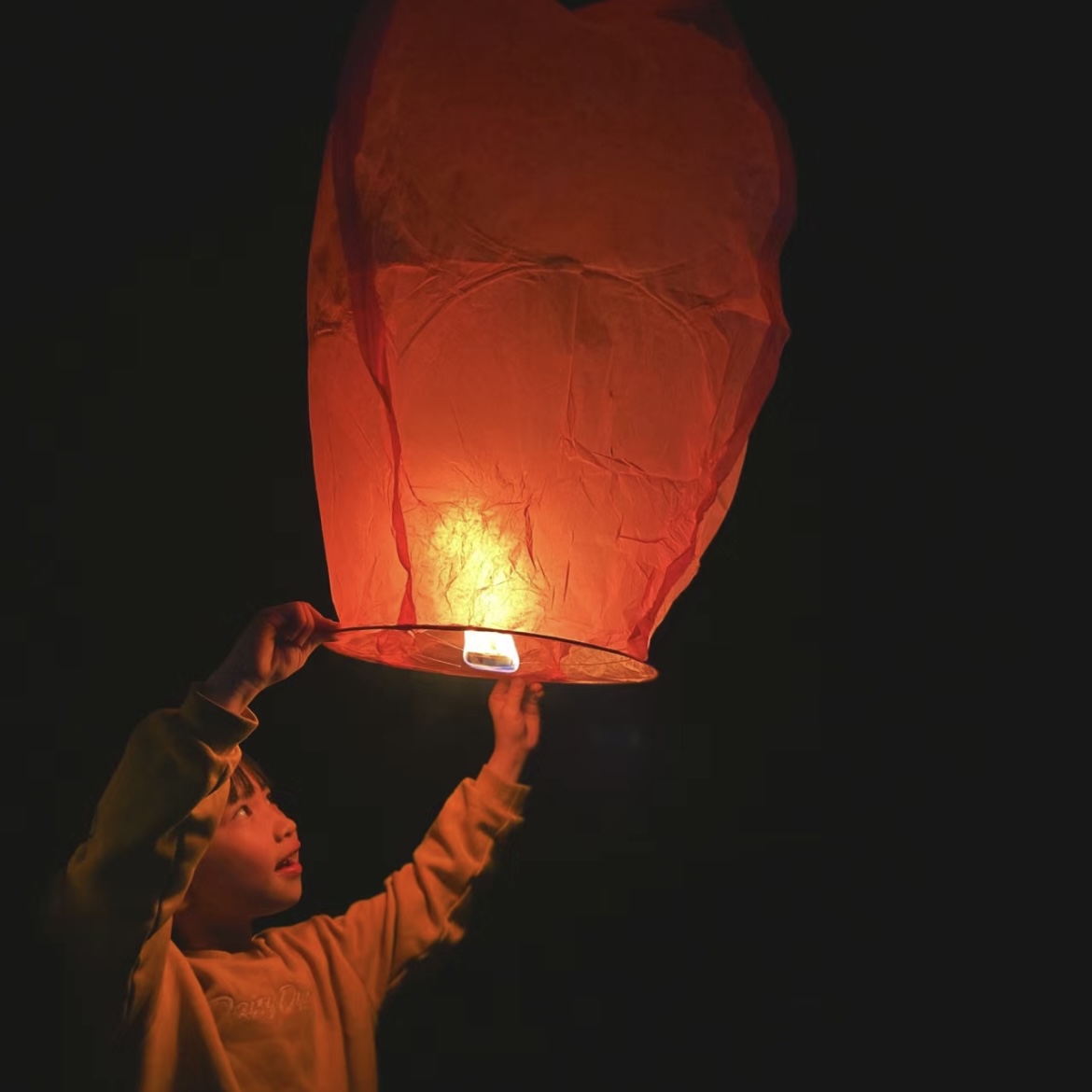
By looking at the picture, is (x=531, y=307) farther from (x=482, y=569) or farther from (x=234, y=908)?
(x=234, y=908)

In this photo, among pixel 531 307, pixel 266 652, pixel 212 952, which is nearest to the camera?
pixel 531 307

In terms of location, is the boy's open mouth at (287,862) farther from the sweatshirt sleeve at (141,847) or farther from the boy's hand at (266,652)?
the boy's hand at (266,652)

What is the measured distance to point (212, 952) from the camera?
1261 millimetres

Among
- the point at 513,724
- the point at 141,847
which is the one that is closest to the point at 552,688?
the point at 513,724

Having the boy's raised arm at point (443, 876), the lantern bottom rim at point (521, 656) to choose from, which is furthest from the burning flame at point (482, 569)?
the boy's raised arm at point (443, 876)

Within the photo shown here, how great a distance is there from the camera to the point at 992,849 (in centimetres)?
170

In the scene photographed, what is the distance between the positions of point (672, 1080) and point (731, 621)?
68cm

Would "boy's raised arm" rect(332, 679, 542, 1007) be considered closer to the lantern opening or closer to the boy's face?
the boy's face

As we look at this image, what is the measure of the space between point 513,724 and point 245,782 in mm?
343

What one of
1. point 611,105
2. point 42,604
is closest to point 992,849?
point 611,105

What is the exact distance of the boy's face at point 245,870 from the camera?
128 centimetres

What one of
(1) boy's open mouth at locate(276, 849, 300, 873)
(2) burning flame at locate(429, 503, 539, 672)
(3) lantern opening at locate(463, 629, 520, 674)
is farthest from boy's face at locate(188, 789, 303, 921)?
(2) burning flame at locate(429, 503, 539, 672)

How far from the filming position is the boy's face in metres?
1.28

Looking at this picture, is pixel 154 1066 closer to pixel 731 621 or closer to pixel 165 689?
pixel 165 689
